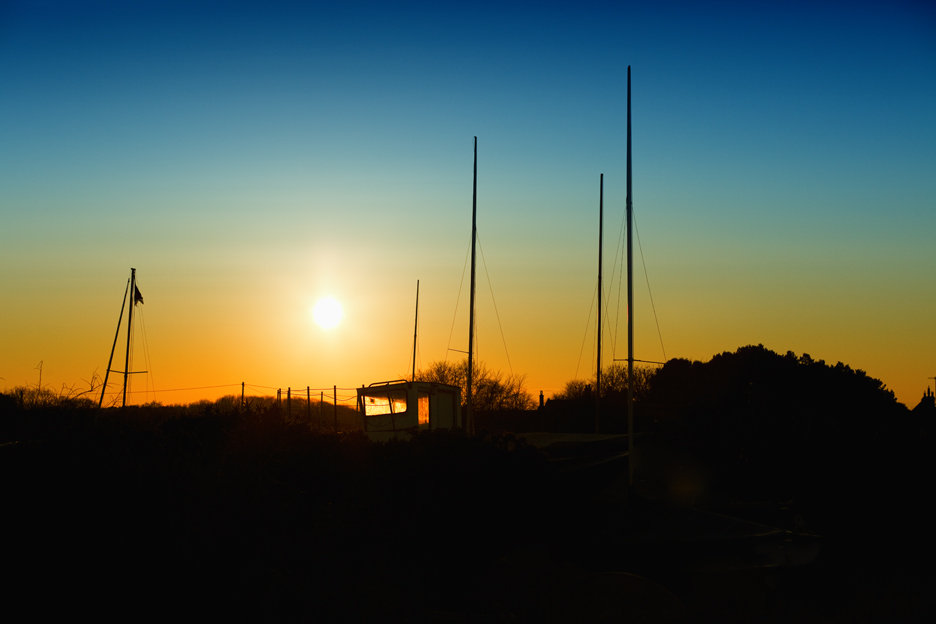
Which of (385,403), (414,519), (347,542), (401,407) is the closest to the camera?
(347,542)

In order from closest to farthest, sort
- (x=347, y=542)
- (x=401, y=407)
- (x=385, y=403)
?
(x=347, y=542)
(x=401, y=407)
(x=385, y=403)

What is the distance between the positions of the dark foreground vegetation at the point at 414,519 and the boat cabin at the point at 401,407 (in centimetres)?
807

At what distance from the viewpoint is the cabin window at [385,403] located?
2842 centimetres

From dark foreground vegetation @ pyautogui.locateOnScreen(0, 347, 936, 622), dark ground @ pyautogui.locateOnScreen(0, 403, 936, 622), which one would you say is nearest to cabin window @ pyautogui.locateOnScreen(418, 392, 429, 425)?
dark foreground vegetation @ pyautogui.locateOnScreen(0, 347, 936, 622)

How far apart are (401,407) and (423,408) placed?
2.67ft

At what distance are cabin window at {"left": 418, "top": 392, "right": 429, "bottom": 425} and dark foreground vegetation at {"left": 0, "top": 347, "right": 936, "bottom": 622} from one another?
337 inches

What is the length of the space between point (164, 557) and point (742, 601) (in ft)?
27.8

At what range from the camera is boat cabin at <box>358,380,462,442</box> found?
28.1 meters

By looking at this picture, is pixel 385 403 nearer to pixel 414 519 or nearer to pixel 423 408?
pixel 423 408

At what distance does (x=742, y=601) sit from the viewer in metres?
11.8

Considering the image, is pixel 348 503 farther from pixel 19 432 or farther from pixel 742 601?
pixel 19 432

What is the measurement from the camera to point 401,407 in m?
28.4

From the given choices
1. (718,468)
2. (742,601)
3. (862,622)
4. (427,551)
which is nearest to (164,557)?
(427,551)

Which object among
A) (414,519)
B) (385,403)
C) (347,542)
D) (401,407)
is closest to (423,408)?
(401,407)
